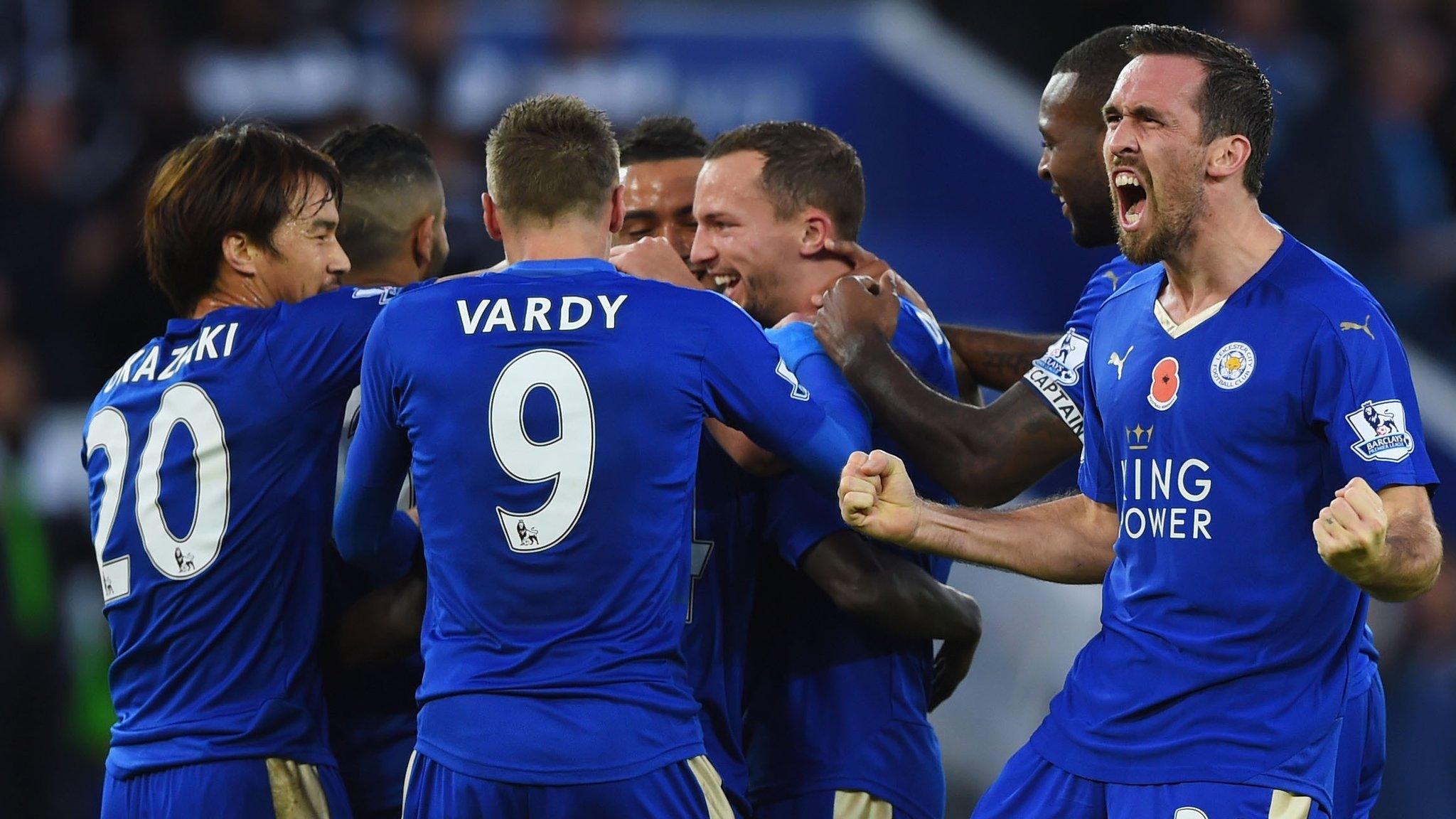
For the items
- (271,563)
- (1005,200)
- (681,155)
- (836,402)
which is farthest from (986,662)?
(271,563)

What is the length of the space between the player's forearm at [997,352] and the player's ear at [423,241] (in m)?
1.43

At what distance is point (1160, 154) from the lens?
3.72 m

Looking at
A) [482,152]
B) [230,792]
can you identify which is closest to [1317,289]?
[230,792]

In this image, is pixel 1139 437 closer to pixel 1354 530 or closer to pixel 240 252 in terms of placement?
pixel 1354 530

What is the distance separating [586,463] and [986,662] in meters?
4.82

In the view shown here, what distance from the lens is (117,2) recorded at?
10.2 meters

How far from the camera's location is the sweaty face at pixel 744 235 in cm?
456

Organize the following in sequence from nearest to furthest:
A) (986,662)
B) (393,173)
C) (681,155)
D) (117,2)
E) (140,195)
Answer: (393,173) < (681,155) < (986,662) < (140,195) < (117,2)

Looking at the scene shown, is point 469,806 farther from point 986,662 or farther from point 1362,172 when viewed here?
point 1362,172

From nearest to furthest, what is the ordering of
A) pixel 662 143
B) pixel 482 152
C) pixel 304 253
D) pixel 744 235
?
pixel 304 253, pixel 744 235, pixel 662 143, pixel 482 152

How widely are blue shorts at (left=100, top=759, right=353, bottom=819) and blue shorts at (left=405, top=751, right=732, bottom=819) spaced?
A: 50 centimetres

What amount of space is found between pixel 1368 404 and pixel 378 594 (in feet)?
7.13

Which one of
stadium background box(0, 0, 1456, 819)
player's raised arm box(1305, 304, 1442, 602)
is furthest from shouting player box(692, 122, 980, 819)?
stadium background box(0, 0, 1456, 819)

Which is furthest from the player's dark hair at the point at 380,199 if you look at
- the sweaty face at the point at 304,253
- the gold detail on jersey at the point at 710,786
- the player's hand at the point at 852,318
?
the gold detail on jersey at the point at 710,786
